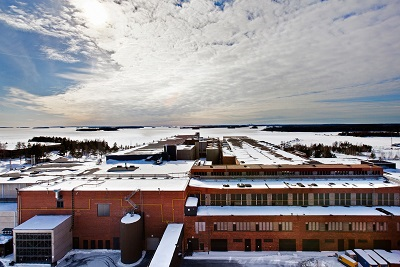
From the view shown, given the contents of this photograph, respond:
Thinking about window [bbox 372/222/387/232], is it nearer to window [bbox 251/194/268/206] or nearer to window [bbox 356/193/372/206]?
window [bbox 356/193/372/206]

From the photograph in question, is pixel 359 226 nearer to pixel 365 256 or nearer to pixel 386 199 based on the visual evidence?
pixel 365 256

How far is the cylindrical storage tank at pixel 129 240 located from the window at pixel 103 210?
13.0ft

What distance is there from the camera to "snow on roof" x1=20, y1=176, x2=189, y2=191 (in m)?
36.1

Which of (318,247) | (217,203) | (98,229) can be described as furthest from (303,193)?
(98,229)

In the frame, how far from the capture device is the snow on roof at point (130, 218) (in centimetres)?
3216

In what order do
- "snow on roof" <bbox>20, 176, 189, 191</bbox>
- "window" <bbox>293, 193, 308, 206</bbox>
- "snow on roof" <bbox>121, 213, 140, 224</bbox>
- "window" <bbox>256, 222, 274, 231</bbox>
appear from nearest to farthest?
"snow on roof" <bbox>121, 213, 140, 224</bbox> < "window" <bbox>256, 222, 274, 231</bbox> < "snow on roof" <bbox>20, 176, 189, 191</bbox> < "window" <bbox>293, 193, 308, 206</bbox>

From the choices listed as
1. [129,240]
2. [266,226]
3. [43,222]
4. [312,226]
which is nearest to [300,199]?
[312,226]

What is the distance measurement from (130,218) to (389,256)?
31.5 meters

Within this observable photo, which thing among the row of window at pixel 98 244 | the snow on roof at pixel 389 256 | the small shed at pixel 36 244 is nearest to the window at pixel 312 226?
the snow on roof at pixel 389 256

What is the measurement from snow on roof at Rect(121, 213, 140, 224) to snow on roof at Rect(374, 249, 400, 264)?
2967 cm

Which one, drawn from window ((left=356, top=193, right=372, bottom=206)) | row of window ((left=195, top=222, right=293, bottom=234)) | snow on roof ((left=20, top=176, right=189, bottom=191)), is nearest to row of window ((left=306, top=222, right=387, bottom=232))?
row of window ((left=195, top=222, right=293, bottom=234))

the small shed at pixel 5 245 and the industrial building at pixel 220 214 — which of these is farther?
the industrial building at pixel 220 214

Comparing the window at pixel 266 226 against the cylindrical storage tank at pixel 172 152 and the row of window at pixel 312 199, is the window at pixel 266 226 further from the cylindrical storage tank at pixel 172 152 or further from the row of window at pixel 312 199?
the cylindrical storage tank at pixel 172 152

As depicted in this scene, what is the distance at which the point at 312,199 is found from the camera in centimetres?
3741
